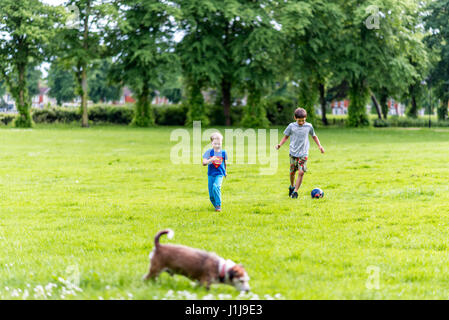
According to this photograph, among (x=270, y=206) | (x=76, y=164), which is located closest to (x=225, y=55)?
(x=76, y=164)

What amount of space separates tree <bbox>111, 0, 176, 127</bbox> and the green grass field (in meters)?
25.9

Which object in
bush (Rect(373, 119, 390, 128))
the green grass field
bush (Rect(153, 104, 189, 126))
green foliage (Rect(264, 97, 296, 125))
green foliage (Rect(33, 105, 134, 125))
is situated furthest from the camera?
green foliage (Rect(33, 105, 134, 125))

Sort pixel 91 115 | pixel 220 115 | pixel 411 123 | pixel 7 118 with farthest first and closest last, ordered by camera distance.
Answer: pixel 7 118 → pixel 91 115 → pixel 411 123 → pixel 220 115

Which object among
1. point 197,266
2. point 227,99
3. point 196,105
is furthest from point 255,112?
point 197,266

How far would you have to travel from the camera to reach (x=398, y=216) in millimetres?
9195

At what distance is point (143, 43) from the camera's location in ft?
140

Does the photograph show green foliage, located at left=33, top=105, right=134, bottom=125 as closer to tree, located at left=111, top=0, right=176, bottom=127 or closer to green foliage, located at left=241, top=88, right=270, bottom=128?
tree, located at left=111, top=0, right=176, bottom=127

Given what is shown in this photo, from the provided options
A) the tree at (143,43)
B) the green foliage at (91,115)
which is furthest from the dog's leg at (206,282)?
the green foliage at (91,115)

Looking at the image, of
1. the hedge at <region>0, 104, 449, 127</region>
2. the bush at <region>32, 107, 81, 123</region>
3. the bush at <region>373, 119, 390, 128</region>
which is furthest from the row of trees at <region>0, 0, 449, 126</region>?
the bush at <region>32, 107, 81, 123</region>

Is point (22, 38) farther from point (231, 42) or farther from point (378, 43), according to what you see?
point (378, 43)

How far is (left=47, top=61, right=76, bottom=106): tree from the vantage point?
8662 centimetres

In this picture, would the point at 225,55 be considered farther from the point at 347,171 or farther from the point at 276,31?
the point at 347,171

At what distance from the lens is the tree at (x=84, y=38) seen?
1790 inches

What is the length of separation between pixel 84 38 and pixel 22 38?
21.3 feet
